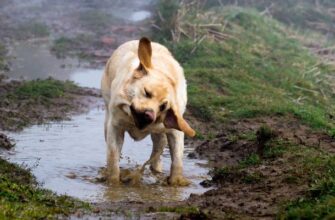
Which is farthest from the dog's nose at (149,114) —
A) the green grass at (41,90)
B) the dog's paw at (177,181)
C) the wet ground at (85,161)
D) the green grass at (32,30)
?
the green grass at (32,30)

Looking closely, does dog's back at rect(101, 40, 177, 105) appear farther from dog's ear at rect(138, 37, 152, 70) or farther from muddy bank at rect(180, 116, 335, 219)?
muddy bank at rect(180, 116, 335, 219)

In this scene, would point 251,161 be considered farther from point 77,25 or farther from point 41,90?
point 77,25

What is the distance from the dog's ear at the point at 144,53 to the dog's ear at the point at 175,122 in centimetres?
55

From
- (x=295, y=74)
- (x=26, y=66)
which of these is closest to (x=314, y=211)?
(x=295, y=74)

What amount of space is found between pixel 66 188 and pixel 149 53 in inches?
75.9

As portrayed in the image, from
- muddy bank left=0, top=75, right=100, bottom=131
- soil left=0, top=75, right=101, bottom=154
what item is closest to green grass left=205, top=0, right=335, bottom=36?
muddy bank left=0, top=75, right=100, bottom=131

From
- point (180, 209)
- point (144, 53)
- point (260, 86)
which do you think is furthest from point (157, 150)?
point (260, 86)

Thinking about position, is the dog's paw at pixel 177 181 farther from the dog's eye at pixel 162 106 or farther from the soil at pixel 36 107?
the soil at pixel 36 107

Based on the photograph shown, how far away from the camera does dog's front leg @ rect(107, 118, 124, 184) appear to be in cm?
891

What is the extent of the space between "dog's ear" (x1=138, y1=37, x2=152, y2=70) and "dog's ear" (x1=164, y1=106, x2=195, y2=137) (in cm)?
55

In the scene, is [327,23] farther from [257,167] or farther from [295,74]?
[257,167]

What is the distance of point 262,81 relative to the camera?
17.9m

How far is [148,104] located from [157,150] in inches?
75.8

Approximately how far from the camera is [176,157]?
929cm
